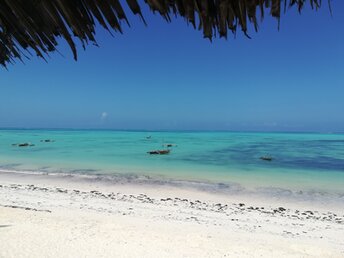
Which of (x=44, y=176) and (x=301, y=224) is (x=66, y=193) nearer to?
(x=44, y=176)

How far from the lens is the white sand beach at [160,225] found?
473 centimetres

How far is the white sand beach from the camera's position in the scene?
4.73 metres

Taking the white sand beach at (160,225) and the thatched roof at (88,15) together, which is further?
the white sand beach at (160,225)

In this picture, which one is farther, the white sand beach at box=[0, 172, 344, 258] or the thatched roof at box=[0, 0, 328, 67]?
the white sand beach at box=[0, 172, 344, 258]

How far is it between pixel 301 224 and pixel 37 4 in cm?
787

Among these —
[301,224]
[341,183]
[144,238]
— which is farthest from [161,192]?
[341,183]

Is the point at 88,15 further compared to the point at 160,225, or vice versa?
the point at 160,225

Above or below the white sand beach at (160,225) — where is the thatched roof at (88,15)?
above

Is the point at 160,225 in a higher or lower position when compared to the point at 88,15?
lower

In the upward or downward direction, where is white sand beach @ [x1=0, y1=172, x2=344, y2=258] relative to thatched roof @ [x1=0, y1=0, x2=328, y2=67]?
Result: downward

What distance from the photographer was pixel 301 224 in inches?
294

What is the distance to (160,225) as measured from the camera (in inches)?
261

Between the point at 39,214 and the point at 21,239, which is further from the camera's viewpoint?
the point at 39,214

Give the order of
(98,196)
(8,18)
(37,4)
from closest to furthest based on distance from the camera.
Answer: (37,4) < (8,18) < (98,196)
